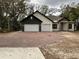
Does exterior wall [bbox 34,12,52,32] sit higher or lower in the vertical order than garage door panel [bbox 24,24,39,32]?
higher

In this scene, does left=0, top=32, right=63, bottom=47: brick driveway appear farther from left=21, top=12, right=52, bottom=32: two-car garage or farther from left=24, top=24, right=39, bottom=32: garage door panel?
left=21, top=12, right=52, bottom=32: two-car garage

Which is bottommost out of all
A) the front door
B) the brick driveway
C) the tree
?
the front door

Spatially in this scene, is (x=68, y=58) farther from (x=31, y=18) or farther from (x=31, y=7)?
(x=31, y=7)

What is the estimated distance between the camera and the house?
3750 cm

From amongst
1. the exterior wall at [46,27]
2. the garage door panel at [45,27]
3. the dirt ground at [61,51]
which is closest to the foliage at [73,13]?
the exterior wall at [46,27]

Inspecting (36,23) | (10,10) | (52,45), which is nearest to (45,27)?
(36,23)

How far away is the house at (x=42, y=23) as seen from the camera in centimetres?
3750

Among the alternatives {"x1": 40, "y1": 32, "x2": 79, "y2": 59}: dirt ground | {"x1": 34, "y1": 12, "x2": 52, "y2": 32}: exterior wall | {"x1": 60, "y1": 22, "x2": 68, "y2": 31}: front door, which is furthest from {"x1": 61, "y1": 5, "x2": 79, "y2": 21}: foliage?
{"x1": 40, "y1": 32, "x2": 79, "y2": 59}: dirt ground

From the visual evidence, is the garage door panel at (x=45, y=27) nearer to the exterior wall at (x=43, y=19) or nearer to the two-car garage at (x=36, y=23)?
the two-car garage at (x=36, y=23)

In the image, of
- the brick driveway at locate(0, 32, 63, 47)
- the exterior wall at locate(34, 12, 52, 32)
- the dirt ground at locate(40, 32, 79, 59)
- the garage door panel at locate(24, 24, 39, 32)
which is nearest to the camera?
the dirt ground at locate(40, 32, 79, 59)

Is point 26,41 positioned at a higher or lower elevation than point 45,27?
higher

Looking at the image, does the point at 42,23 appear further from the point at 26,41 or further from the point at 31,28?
the point at 26,41

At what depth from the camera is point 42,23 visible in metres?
38.4

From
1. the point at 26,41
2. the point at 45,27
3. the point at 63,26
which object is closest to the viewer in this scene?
the point at 26,41
